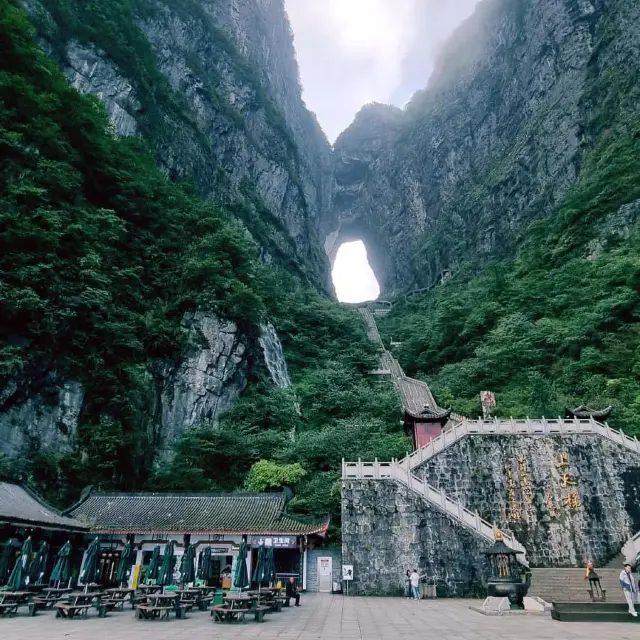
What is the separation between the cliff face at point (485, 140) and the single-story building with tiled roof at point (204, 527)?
43832mm

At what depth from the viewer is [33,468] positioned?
756 inches

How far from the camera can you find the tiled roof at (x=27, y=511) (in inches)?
520

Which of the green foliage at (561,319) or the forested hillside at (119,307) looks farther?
the green foliage at (561,319)

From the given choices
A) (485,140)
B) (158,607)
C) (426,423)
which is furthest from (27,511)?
(485,140)

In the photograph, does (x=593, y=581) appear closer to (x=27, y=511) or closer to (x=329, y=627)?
(x=329, y=627)

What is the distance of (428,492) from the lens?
18.6 meters

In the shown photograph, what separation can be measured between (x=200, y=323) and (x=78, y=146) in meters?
13.6

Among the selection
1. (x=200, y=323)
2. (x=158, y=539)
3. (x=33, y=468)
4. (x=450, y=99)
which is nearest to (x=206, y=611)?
(x=158, y=539)

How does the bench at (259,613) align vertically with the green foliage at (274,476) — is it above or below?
below

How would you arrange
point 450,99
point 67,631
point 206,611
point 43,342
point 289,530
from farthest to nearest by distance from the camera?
1. point 450,99
2. point 43,342
3. point 289,530
4. point 206,611
5. point 67,631

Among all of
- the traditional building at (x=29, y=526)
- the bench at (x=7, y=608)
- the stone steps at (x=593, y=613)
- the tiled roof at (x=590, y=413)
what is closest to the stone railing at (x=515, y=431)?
the tiled roof at (x=590, y=413)

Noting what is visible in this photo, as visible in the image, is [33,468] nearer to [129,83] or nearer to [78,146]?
[78,146]

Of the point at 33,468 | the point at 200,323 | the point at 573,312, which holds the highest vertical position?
the point at 573,312

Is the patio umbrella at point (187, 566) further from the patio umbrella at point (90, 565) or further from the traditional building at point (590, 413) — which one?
the traditional building at point (590, 413)
